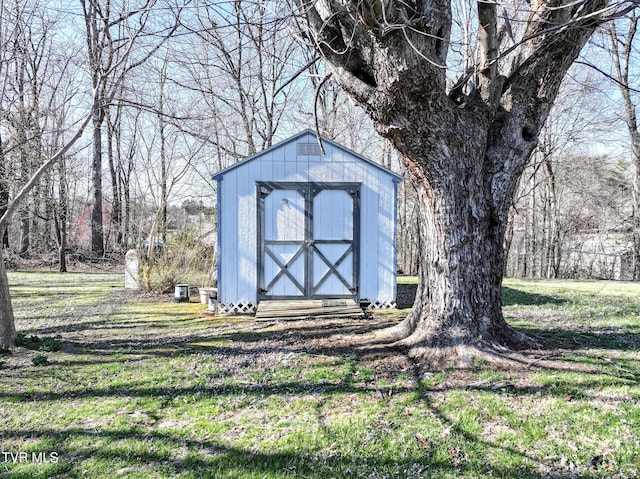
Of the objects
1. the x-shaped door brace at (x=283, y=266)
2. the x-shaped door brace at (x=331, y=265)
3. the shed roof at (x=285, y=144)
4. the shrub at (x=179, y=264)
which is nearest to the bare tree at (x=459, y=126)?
the x-shaped door brace at (x=331, y=265)

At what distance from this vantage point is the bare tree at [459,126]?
389cm

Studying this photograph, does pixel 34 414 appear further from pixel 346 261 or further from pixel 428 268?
pixel 346 261

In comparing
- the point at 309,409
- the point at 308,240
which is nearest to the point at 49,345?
the point at 309,409

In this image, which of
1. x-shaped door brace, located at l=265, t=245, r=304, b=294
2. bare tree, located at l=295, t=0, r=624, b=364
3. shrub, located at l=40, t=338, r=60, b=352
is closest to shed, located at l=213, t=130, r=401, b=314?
x-shaped door brace, located at l=265, t=245, r=304, b=294

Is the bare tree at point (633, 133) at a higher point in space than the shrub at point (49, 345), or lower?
higher

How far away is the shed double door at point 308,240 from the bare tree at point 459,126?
126 inches

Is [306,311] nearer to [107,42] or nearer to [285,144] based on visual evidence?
[285,144]

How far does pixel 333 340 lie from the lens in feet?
17.3

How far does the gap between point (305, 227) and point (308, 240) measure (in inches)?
10.0

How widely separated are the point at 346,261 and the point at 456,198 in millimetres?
3739

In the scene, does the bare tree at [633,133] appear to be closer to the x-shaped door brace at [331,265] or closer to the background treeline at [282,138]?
the background treeline at [282,138]

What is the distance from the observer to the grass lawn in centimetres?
249

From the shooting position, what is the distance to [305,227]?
25.1 ft
